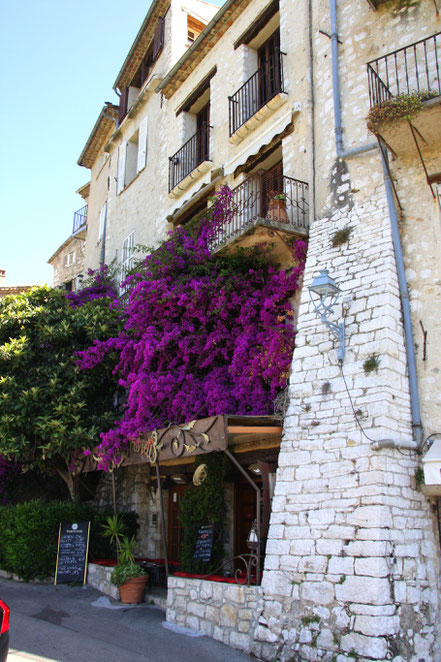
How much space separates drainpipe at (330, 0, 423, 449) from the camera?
6727mm

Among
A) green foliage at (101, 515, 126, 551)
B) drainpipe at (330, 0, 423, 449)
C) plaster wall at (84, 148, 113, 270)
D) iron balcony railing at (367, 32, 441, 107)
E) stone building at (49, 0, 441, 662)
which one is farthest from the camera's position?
plaster wall at (84, 148, 113, 270)

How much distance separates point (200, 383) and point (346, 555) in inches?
171

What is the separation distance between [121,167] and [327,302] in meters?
12.1

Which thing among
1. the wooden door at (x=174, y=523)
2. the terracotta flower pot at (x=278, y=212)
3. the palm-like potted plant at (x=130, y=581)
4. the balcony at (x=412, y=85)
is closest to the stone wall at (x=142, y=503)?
the wooden door at (x=174, y=523)

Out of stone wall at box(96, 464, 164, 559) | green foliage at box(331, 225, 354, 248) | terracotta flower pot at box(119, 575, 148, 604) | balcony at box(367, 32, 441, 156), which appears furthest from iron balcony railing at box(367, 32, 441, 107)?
stone wall at box(96, 464, 164, 559)

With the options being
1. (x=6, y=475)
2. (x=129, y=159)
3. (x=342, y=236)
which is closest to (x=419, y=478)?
(x=342, y=236)

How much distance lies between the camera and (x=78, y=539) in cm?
1061

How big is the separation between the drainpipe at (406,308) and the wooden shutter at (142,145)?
9.89 m

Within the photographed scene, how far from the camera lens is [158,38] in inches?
652

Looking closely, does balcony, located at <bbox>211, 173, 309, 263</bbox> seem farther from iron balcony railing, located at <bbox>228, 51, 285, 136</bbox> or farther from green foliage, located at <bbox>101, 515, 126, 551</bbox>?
green foliage, located at <bbox>101, 515, 126, 551</bbox>

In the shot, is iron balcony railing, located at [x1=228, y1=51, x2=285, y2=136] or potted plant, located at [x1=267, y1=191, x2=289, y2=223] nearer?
potted plant, located at [x1=267, y1=191, x2=289, y2=223]

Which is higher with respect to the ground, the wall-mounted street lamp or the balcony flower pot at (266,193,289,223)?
the balcony flower pot at (266,193,289,223)

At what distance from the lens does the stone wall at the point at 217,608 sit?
268 inches

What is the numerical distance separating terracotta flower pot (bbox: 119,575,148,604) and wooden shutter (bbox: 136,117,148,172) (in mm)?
11204
